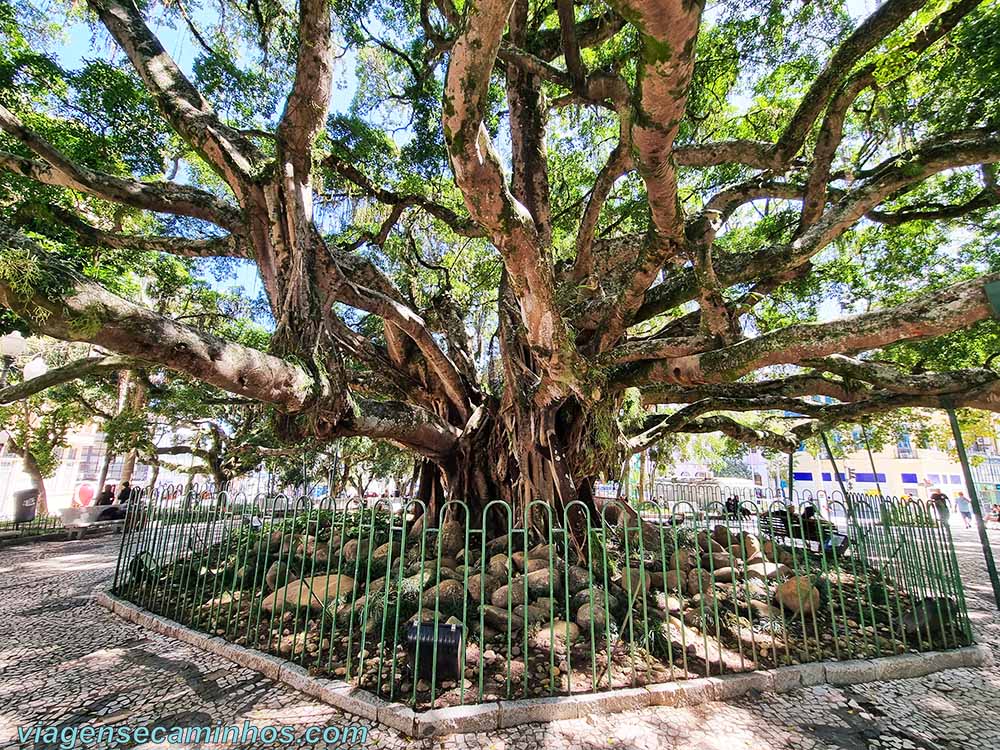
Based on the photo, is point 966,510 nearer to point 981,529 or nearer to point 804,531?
point 981,529

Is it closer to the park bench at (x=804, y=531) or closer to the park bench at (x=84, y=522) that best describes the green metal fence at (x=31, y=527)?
the park bench at (x=84, y=522)

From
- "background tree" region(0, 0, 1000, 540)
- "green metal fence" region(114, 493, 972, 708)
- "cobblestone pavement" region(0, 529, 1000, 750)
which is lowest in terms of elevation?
"cobblestone pavement" region(0, 529, 1000, 750)

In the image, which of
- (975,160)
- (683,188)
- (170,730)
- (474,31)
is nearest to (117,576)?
(170,730)

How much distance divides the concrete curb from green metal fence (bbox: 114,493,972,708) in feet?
0.39

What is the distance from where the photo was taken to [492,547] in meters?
6.04

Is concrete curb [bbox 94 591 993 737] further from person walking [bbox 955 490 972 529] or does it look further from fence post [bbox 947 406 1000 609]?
person walking [bbox 955 490 972 529]


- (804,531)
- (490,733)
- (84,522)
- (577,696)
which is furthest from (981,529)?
(84,522)

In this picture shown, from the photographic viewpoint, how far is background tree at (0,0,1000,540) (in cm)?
351

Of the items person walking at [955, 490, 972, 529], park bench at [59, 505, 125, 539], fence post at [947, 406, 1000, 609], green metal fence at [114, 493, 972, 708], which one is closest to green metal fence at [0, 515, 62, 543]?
park bench at [59, 505, 125, 539]

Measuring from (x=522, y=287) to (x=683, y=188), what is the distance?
5545mm

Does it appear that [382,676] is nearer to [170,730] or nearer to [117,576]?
[170,730]

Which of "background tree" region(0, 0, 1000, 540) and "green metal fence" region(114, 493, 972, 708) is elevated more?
"background tree" region(0, 0, 1000, 540)

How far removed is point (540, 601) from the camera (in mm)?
4543

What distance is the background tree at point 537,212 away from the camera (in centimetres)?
351
